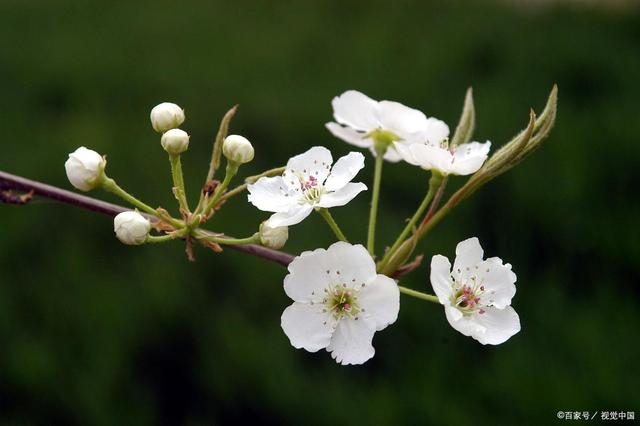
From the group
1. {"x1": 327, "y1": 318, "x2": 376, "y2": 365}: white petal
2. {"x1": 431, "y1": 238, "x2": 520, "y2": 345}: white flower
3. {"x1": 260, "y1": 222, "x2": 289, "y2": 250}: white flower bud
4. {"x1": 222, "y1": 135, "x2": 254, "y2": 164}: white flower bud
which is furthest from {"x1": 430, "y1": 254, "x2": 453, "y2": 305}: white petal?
{"x1": 222, "y1": 135, "x2": 254, "y2": 164}: white flower bud

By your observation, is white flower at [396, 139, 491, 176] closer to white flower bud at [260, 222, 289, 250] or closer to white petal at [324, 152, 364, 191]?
white petal at [324, 152, 364, 191]

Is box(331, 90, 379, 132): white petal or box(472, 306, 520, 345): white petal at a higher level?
box(331, 90, 379, 132): white petal

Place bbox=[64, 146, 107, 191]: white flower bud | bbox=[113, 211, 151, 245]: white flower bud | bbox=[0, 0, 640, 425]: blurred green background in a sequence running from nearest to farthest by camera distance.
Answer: bbox=[113, 211, 151, 245]: white flower bud → bbox=[64, 146, 107, 191]: white flower bud → bbox=[0, 0, 640, 425]: blurred green background

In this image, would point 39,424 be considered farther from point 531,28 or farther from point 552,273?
point 531,28

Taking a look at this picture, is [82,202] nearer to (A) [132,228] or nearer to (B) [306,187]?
Result: (A) [132,228]

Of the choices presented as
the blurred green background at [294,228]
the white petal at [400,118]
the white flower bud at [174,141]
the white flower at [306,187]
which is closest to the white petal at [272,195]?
the white flower at [306,187]

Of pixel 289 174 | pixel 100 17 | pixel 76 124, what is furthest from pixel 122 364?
pixel 100 17
